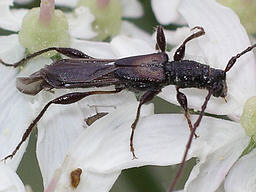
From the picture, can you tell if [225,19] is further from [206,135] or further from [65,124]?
[65,124]

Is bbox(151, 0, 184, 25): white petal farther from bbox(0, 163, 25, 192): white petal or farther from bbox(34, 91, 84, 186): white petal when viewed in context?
bbox(0, 163, 25, 192): white petal

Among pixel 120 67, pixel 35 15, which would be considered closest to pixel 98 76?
pixel 120 67

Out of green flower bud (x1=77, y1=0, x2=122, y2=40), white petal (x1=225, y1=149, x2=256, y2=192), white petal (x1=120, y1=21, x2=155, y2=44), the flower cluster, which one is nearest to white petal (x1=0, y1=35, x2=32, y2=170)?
the flower cluster

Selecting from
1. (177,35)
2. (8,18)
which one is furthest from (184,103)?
(8,18)

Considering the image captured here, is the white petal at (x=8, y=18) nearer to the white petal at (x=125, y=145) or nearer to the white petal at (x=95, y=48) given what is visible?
the white petal at (x=95, y=48)

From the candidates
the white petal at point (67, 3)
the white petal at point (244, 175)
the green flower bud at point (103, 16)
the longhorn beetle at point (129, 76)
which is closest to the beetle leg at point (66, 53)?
the longhorn beetle at point (129, 76)
